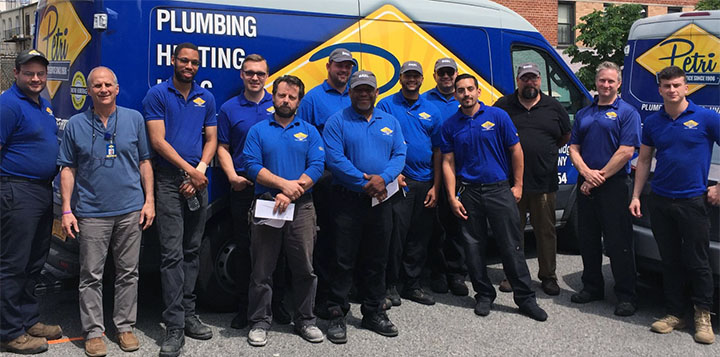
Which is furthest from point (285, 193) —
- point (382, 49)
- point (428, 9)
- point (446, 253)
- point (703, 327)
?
point (703, 327)

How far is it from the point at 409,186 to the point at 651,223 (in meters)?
1.79

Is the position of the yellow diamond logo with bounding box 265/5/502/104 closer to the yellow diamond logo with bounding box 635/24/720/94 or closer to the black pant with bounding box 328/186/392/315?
the black pant with bounding box 328/186/392/315

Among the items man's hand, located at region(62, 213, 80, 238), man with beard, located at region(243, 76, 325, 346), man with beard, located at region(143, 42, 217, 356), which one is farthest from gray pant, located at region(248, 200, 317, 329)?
man's hand, located at region(62, 213, 80, 238)

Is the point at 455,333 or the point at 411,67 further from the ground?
the point at 411,67

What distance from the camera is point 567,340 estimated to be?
4820 mm

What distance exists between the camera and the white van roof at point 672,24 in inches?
389

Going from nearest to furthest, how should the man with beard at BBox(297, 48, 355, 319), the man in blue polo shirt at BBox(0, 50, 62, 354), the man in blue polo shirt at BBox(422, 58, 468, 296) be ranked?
the man in blue polo shirt at BBox(0, 50, 62, 354) → the man with beard at BBox(297, 48, 355, 319) → the man in blue polo shirt at BBox(422, 58, 468, 296)

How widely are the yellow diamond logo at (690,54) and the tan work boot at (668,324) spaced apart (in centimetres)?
610

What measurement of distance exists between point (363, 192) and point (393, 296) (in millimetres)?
1192

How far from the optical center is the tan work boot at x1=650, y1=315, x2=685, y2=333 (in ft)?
16.2

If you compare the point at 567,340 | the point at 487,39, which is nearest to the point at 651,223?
the point at 567,340

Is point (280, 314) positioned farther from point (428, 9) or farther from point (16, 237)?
point (428, 9)

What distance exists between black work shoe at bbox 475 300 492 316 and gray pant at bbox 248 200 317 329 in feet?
4.49

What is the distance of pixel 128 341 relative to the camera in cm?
453
